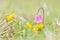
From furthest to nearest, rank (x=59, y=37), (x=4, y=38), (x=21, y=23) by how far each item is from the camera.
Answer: (x=21, y=23)
(x=59, y=37)
(x=4, y=38)

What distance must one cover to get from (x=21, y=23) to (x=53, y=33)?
35 centimetres

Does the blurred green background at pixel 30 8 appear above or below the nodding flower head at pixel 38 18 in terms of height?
above

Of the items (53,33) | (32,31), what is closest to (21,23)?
(32,31)

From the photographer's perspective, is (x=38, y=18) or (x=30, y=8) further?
(x=30, y=8)

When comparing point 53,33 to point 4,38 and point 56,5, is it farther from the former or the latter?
point 56,5

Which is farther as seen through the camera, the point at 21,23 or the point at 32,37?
the point at 21,23

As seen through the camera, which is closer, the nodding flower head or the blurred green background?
the nodding flower head

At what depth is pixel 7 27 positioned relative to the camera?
2178 millimetres

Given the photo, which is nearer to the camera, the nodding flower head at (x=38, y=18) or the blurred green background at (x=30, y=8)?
the nodding flower head at (x=38, y=18)

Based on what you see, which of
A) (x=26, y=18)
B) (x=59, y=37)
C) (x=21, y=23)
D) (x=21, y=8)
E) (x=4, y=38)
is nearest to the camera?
(x=4, y=38)

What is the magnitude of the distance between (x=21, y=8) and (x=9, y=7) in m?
0.24

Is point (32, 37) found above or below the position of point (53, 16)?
below

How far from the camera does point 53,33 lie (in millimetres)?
2385

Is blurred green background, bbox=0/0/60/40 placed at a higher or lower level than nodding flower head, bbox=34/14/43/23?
higher
